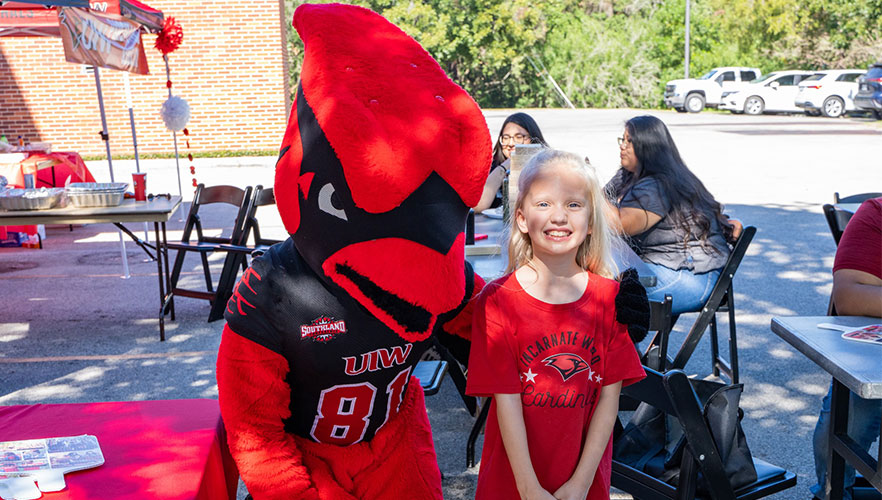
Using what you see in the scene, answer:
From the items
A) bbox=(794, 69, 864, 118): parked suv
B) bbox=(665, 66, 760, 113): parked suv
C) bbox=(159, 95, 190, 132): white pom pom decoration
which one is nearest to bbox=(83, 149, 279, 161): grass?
bbox=(159, 95, 190, 132): white pom pom decoration

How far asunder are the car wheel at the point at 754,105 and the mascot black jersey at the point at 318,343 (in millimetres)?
27867

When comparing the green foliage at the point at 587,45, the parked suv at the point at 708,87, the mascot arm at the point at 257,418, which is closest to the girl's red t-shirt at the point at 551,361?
the mascot arm at the point at 257,418

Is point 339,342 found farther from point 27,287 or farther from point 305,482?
point 27,287

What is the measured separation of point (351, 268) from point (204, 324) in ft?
15.1

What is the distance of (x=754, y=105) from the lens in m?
26.9

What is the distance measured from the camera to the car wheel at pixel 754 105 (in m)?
26.7

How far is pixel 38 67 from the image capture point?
49.0ft

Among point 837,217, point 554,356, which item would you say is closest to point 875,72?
point 837,217

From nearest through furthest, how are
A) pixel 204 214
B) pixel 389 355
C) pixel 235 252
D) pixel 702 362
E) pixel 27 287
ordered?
pixel 389 355 < pixel 702 362 < pixel 235 252 < pixel 27 287 < pixel 204 214

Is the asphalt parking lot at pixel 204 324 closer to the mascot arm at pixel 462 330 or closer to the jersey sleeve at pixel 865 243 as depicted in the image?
the mascot arm at pixel 462 330

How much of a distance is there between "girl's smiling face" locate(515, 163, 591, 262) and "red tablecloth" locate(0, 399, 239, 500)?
1.02 m

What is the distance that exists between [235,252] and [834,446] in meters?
4.30

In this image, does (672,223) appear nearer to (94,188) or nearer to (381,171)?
(381,171)

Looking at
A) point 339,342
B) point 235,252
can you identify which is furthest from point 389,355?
point 235,252
